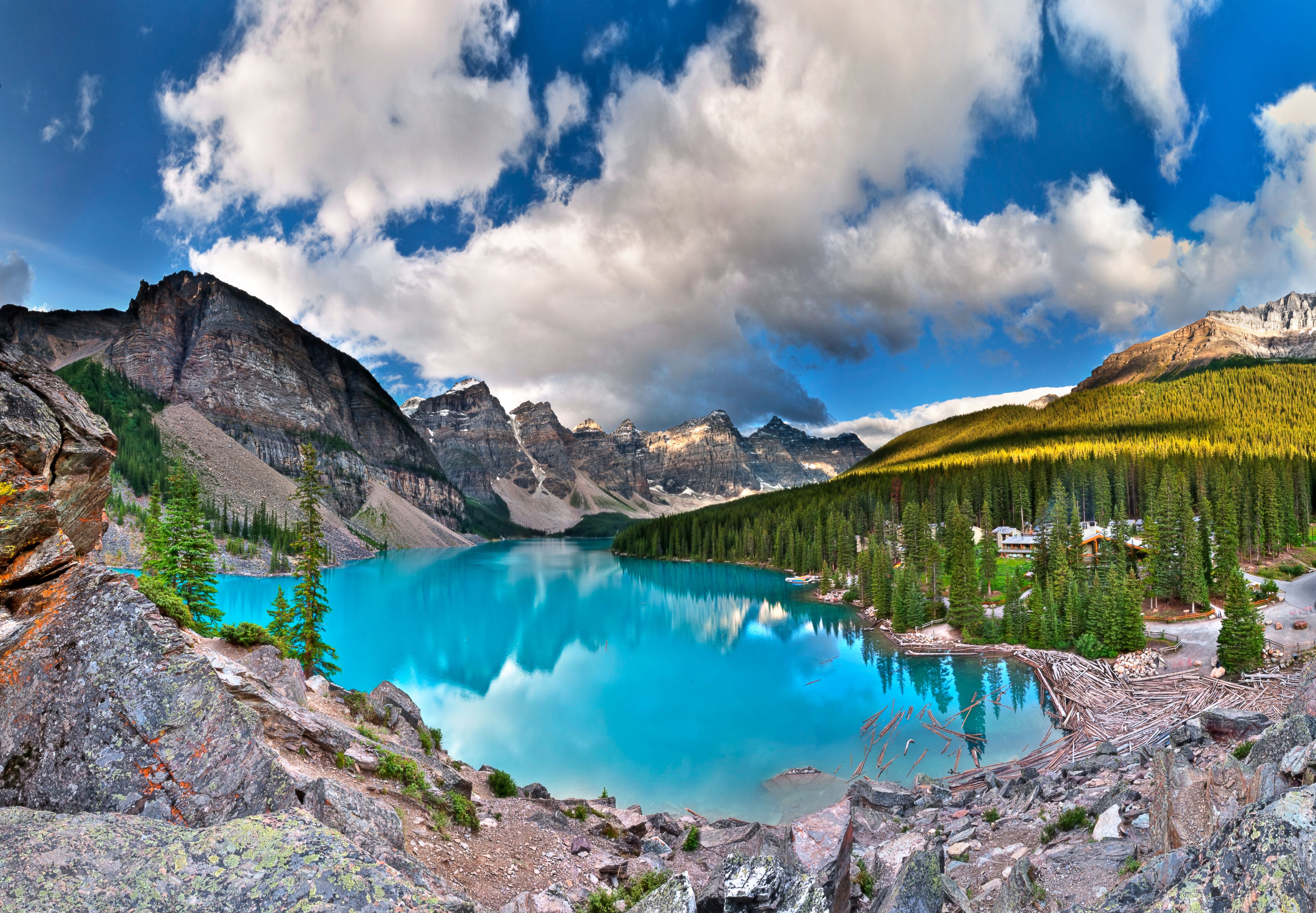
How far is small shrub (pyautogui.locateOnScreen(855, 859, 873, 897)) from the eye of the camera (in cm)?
788

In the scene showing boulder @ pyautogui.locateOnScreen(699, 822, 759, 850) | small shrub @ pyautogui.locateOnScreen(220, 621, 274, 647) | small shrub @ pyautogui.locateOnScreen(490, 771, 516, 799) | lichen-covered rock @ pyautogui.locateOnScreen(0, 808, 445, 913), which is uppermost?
lichen-covered rock @ pyautogui.locateOnScreen(0, 808, 445, 913)

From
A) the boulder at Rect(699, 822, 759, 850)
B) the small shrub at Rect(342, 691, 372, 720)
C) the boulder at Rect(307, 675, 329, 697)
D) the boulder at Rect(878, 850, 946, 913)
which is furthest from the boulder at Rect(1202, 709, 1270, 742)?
the boulder at Rect(307, 675, 329, 697)

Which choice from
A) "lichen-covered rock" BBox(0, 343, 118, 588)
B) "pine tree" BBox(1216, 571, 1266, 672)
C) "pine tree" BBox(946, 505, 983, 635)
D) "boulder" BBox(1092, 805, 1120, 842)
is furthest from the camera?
"pine tree" BBox(946, 505, 983, 635)

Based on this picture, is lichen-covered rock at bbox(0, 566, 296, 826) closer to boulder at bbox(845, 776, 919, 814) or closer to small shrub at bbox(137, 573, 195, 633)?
small shrub at bbox(137, 573, 195, 633)

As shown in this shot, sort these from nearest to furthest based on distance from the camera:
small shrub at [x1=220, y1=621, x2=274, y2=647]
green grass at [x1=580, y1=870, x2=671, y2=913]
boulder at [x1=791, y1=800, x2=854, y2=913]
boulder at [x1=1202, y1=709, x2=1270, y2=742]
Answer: boulder at [x1=791, y1=800, x2=854, y2=913]
green grass at [x1=580, y1=870, x2=671, y2=913]
small shrub at [x1=220, y1=621, x2=274, y2=647]
boulder at [x1=1202, y1=709, x2=1270, y2=742]

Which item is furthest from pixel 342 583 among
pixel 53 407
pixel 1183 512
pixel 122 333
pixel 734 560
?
pixel 122 333

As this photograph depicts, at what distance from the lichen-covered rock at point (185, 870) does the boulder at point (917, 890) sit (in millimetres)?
5235

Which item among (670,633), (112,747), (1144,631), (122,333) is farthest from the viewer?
(122,333)

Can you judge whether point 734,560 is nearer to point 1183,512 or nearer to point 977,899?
point 1183,512

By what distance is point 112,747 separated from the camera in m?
4.36

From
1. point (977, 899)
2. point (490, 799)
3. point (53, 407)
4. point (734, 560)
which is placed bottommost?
point (734, 560)

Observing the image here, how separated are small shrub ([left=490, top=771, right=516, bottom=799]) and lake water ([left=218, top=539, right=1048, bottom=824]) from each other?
5650mm

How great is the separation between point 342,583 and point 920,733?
7463cm

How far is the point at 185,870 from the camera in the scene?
10.3 ft
